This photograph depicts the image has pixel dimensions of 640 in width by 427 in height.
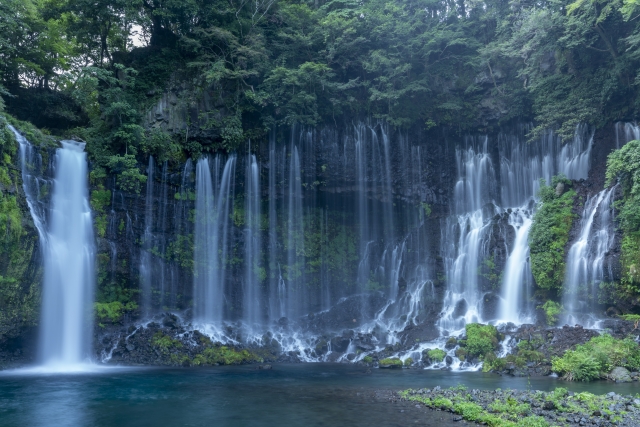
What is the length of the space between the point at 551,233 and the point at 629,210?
3639mm

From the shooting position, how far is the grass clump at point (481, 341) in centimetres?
1998

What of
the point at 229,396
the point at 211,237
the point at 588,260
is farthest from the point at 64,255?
the point at 588,260

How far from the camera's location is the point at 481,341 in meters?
20.1

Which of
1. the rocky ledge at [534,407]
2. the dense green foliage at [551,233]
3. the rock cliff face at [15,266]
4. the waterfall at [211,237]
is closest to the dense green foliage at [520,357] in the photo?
the dense green foliage at [551,233]

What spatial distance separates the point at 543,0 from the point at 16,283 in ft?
102

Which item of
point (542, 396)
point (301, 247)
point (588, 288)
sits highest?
point (301, 247)

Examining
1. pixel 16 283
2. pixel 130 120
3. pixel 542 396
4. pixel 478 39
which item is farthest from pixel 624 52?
pixel 16 283

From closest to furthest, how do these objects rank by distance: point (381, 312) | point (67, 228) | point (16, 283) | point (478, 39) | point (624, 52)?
point (16, 283)
point (67, 228)
point (624, 52)
point (381, 312)
point (478, 39)

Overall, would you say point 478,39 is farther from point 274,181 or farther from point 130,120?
point 130,120

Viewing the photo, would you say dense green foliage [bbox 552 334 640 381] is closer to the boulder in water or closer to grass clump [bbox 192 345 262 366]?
the boulder in water

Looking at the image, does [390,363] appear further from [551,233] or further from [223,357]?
[551,233]

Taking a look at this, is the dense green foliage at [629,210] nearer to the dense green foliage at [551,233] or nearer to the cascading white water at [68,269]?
the dense green foliage at [551,233]

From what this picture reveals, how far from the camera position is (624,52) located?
82.0ft

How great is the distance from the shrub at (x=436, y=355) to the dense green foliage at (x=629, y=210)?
7554 millimetres
